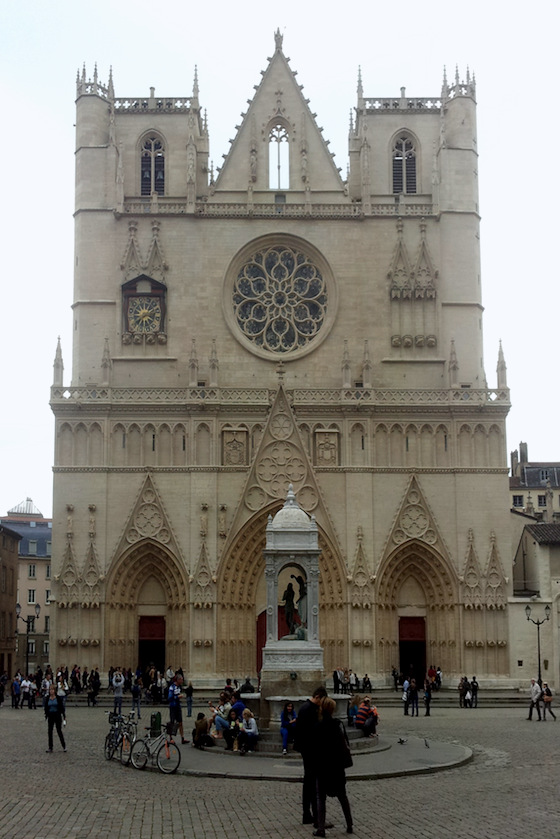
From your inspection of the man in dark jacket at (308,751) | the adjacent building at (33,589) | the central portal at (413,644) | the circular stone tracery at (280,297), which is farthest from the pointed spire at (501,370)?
the adjacent building at (33,589)

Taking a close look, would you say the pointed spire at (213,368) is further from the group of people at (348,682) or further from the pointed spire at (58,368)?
the group of people at (348,682)

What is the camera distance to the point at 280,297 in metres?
55.2

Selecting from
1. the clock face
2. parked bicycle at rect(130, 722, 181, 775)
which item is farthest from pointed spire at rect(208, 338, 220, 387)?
parked bicycle at rect(130, 722, 181, 775)

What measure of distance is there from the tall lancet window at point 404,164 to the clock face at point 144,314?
1351 cm

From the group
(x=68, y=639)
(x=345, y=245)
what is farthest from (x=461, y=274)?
(x=68, y=639)

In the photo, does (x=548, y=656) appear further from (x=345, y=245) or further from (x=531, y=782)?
(x=531, y=782)

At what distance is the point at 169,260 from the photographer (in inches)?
2148

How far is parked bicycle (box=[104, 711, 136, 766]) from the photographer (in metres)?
24.5

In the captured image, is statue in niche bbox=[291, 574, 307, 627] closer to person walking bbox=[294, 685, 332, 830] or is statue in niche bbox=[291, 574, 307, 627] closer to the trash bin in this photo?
the trash bin

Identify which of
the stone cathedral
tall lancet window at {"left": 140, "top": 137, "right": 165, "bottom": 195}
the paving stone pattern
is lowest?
the paving stone pattern

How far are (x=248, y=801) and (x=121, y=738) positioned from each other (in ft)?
20.1

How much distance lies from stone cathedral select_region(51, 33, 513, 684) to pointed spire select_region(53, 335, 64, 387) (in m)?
0.07

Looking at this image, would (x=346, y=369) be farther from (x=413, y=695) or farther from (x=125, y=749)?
(x=125, y=749)

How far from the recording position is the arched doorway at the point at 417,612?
51.0m
